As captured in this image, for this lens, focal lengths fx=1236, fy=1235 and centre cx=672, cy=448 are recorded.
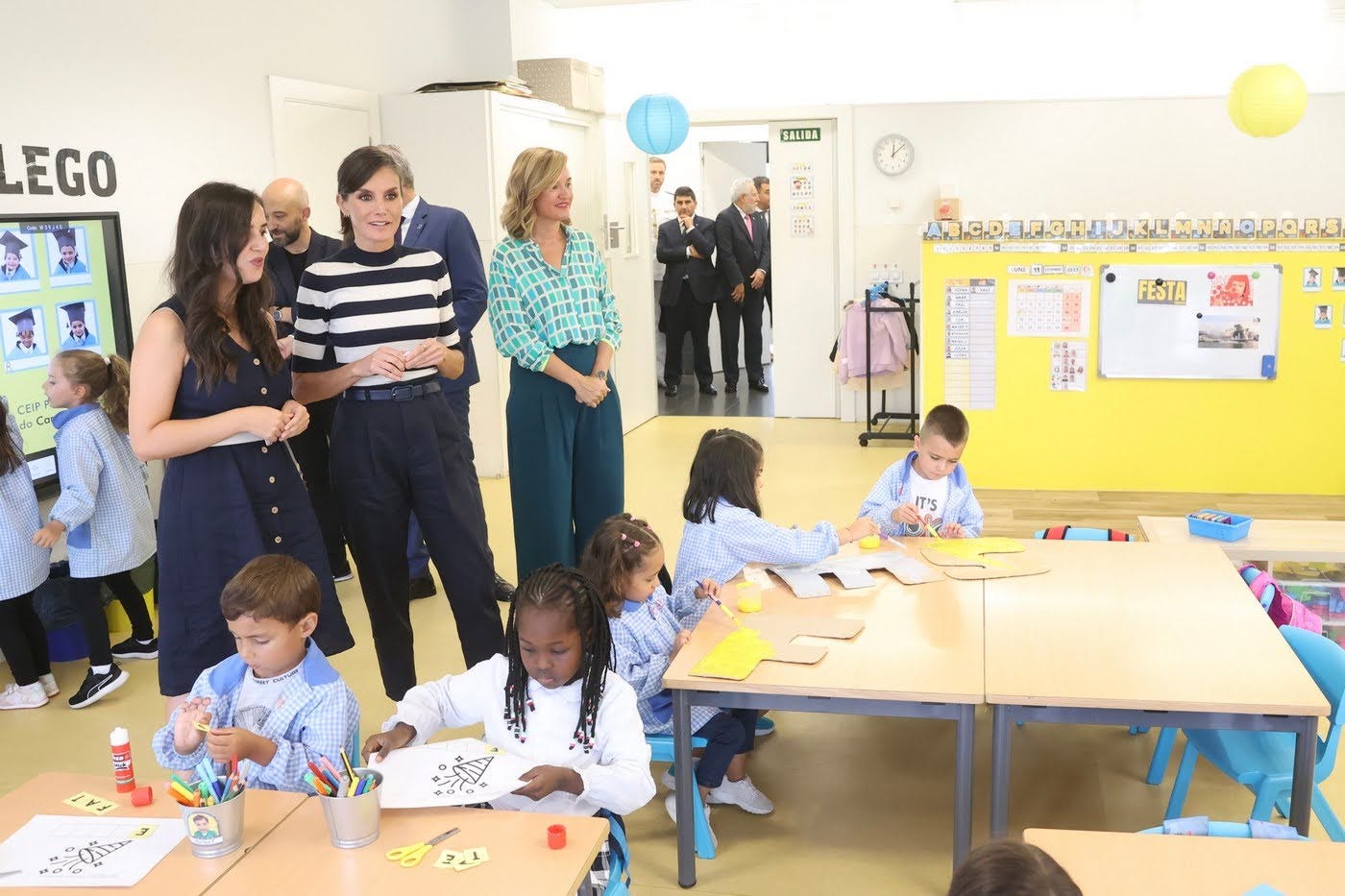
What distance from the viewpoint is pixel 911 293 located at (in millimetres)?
8438

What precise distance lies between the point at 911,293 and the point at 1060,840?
22.3 ft

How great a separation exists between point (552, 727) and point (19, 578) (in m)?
2.58

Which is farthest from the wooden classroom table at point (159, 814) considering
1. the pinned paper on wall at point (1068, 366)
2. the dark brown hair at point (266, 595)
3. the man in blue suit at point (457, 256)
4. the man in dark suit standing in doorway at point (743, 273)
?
the man in dark suit standing in doorway at point (743, 273)

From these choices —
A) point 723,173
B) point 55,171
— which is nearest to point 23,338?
point 55,171

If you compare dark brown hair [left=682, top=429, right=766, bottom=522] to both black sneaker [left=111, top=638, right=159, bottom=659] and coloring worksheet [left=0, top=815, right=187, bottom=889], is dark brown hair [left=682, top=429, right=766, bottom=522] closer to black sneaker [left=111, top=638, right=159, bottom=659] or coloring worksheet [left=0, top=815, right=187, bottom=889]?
coloring worksheet [left=0, top=815, right=187, bottom=889]

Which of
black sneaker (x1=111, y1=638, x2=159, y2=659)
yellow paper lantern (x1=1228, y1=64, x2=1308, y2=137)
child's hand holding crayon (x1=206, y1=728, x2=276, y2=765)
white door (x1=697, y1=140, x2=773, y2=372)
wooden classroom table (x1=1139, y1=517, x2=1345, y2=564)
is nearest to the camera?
child's hand holding crayon (x1=206, y1=728, x2=276, y2=765)

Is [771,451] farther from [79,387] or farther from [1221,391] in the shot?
[79,387]

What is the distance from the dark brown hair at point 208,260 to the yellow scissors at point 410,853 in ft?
4.27

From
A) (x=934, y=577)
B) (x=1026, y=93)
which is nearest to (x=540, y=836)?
(x=934, y=577)

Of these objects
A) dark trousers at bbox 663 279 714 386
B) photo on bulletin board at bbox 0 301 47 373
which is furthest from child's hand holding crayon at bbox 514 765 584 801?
dark trousers at bbox 663 279 714 386

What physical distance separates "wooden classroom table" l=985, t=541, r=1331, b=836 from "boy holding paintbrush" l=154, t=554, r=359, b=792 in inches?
53.6

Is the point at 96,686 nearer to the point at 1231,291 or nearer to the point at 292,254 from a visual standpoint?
the point at 292,254

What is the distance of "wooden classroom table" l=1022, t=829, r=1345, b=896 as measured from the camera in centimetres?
179

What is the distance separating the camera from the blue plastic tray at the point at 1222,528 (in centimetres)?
400
